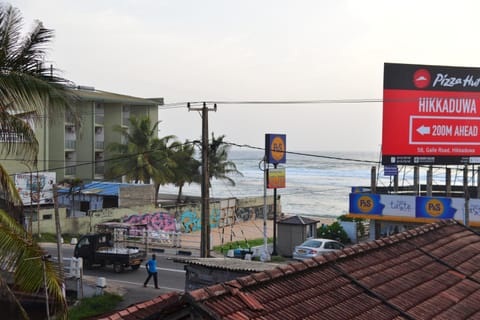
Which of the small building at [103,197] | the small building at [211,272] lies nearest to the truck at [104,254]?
the small building at [211,272]

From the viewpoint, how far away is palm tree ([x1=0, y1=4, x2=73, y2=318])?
750cm

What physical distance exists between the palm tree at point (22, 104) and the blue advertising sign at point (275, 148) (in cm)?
2277

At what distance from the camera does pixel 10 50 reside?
25.6 feet

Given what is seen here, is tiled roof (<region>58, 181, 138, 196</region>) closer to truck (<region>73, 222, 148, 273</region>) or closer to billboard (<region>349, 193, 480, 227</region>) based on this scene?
truck (<region>73, 222, 148, 273</region>)

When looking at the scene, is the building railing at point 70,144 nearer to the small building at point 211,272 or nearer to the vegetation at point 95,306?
the vegetation at point 95,306

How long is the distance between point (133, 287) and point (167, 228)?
18.4 metres

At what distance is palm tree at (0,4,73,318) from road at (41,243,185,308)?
1224 cm

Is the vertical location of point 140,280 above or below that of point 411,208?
below

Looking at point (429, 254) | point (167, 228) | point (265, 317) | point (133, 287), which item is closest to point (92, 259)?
point (133, 287)

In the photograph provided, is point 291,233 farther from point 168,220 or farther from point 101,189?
point 101,189

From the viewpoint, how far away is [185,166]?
51.2 meters

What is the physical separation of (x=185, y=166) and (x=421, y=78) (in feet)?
85.1

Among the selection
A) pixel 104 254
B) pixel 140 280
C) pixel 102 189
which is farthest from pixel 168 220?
pixel 140 280

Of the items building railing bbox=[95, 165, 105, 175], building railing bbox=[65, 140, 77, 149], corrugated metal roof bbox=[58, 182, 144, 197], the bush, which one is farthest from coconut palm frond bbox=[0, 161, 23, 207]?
building railing bbox=[95, 165, 105, 175]
